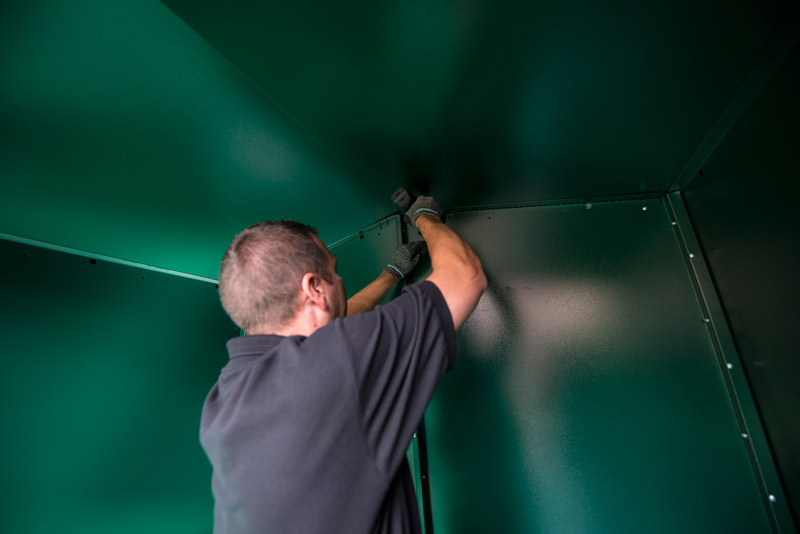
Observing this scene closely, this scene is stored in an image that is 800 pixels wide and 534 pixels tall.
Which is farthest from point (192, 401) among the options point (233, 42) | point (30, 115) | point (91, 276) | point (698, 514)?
point (698, 514)

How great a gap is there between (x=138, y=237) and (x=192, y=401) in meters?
0.60

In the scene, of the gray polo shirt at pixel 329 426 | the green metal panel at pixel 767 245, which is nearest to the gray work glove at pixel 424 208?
the gray polo shirt at pixel 329 426

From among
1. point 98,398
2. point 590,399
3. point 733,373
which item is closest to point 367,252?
point 590,399

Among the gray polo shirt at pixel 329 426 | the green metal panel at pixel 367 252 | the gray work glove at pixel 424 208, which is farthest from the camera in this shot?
the green metal panel at pixel 367 252

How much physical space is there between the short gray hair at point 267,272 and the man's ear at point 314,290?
0.01 meters

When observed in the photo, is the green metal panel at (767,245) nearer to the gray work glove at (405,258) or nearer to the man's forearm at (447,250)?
the man's forearm at (447,250)

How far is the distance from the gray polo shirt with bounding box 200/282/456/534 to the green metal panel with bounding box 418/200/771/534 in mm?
351

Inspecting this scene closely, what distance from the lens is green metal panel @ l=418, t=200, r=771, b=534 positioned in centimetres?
77

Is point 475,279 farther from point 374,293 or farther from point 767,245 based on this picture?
point 767,245

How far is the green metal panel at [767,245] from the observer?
2.04ft

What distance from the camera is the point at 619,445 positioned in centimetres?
80

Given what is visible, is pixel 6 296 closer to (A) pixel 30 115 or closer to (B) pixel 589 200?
(A) pixel 30 115

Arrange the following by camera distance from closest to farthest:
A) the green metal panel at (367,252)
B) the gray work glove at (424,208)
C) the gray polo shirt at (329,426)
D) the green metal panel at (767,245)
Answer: the gray polo shirt at (329,426), the green metal panel at (767,245), the gray work glove at (424,208), the green metal panel at (367,252)

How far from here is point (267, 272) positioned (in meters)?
0.65
